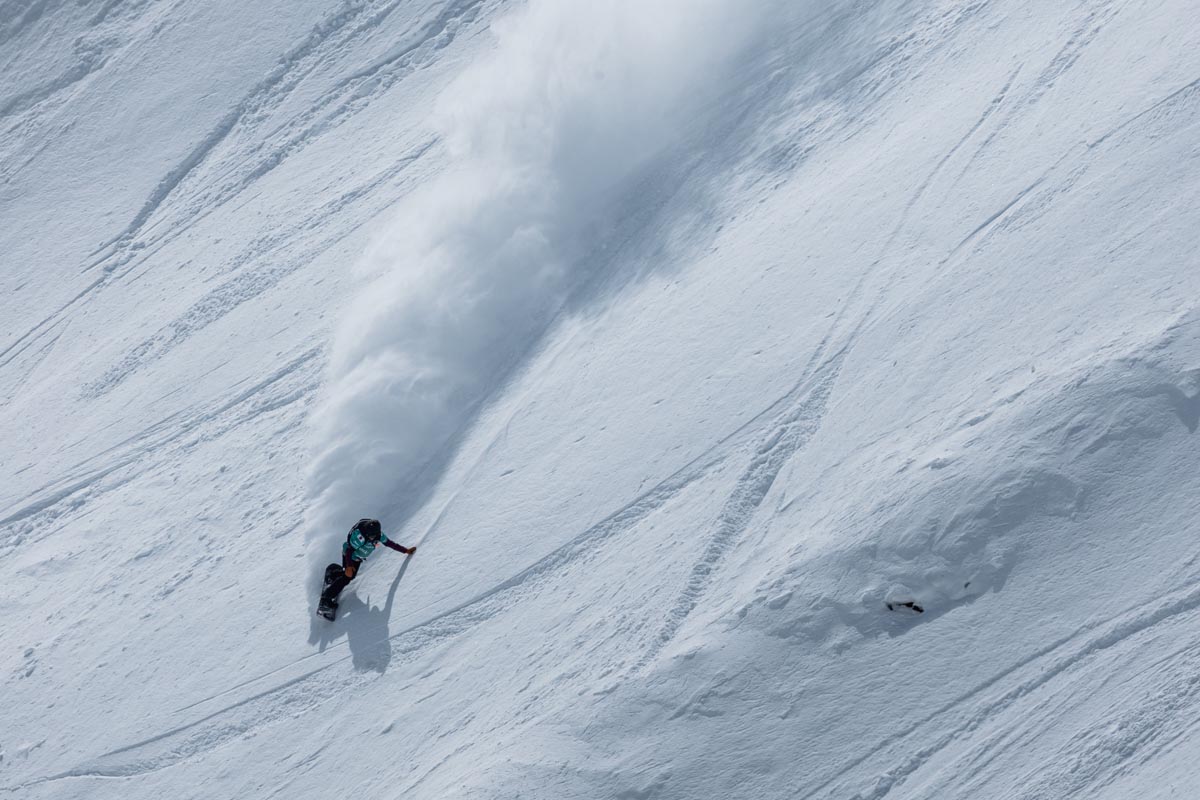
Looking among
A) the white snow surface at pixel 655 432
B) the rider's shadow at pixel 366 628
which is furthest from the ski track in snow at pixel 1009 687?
the rider's shadow at pixel 366 628

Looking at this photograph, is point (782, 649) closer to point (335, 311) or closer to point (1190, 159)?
point (1190, 159)

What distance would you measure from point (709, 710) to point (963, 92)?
10.2m

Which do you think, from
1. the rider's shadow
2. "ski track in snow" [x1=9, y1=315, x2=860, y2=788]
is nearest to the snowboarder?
the rider's shadow

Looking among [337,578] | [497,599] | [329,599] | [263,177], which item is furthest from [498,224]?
[263,177]

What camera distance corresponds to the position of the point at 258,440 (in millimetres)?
16391

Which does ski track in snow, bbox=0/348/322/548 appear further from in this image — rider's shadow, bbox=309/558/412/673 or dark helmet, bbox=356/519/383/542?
rider's shadow, bbox=309/558/412/673

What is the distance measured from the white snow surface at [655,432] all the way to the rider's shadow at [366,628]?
0.05 m

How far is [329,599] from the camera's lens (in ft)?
44.5

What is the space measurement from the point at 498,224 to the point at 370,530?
5.72 metres

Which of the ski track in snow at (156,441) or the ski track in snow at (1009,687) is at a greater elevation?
the ski track in snow at (156,441)

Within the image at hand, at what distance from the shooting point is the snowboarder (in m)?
13.5

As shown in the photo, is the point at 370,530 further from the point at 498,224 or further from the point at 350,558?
the point at 498,224

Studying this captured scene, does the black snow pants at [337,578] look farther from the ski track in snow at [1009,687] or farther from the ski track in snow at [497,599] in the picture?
the ski track in snow at [1009,687]

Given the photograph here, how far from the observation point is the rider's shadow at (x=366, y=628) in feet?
43.6
